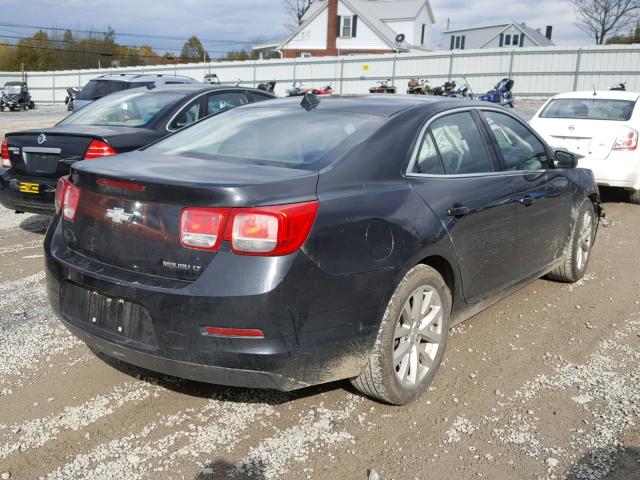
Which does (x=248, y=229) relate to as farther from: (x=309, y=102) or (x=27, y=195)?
(x=27, y=195)

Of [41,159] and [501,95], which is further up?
[501,95]

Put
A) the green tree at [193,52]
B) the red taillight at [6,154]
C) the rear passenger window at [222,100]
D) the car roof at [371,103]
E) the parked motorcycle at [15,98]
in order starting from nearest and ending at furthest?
the car roof at [371,103] < the red taillight at [6,154] < the rear passenger window at [222,100] < the parked motorcycle at [15,98] < the green tree at [193,52]

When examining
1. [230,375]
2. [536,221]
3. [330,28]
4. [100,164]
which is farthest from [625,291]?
[330,28]

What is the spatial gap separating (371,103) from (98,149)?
3.24 metres

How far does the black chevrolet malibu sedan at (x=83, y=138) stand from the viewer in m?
6.05

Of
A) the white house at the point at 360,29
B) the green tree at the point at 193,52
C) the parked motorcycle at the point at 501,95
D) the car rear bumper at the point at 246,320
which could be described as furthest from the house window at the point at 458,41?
the car rear bumper at the point at 246,320

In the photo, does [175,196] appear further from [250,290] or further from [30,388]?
[30,388]

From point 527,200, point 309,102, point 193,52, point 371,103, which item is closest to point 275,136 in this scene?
point 309,102

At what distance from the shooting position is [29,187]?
619 centimetres

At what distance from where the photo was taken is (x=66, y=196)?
3.27 m

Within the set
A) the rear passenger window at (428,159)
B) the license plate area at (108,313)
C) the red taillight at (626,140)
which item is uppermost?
the rear passenger window at (428,159)

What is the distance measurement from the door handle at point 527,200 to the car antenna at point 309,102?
1.51 metres

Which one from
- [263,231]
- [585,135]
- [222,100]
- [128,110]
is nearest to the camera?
[263,231]

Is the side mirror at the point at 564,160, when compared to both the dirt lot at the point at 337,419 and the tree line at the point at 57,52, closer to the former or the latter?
the dirt lot at the point at 337,419
